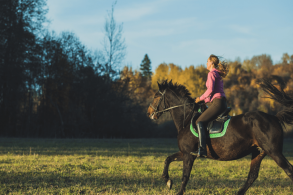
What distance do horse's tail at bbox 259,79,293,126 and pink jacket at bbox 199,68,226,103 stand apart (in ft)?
2.93

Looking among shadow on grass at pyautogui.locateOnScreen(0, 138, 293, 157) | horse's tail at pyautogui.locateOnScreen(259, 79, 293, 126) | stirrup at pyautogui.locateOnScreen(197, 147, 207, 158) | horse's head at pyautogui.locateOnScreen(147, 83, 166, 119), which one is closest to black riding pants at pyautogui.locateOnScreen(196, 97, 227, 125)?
stirrup at pyautogui.locateOnScreen(197, 147, 207, 158)

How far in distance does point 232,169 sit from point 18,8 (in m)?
25.9

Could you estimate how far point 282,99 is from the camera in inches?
221

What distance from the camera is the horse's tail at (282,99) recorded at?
5469 mm

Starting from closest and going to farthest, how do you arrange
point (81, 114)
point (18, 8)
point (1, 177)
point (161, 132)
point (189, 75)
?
1. point (1, 177)
2. point (18, 8)
3. point (81, 114)
4. point (161, 132)
5. point (189, 75)

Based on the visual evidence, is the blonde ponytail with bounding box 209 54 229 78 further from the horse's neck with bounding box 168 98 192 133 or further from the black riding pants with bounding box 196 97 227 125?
the horse's neck with bounding box 168 98 192 133

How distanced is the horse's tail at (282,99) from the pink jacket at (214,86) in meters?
0.89

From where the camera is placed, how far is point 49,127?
28.2 m

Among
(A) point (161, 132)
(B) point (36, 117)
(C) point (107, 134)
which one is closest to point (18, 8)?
(B) point (36, 117)

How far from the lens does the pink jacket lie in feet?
18.7

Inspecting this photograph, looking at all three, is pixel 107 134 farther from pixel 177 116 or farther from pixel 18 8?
pixel 177 116

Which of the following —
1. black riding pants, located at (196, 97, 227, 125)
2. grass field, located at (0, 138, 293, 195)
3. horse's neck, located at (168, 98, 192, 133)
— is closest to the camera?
black riding pants, located at (196, 97, 227, 125)

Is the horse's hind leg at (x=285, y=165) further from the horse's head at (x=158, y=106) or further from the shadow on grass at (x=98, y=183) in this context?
the horse's head at (x=158, y=106)

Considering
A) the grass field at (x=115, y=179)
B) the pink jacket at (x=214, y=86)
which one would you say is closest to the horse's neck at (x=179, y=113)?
the pink jacket at (x=214, y=86)
